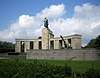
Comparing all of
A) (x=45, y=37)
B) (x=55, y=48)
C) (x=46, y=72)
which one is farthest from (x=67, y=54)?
(x=46, y=72)

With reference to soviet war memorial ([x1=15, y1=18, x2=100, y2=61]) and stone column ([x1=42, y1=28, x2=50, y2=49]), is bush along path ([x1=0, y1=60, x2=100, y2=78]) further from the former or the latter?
stone column ([x1=42, y1=28, x2=50, y2=49])

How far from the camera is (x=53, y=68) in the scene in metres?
4.61

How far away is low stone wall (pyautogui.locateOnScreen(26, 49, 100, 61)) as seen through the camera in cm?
2959

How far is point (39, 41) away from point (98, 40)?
62.1 ft

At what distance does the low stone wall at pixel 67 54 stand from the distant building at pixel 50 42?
4588 millimetres

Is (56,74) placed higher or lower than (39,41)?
lower

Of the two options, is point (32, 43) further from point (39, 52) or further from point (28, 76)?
point (28, 76)

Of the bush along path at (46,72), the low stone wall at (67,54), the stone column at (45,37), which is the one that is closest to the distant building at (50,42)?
the stone column at (45,37)

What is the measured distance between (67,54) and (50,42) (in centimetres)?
2132

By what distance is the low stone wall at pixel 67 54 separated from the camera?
97.1ft

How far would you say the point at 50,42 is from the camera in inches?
2084

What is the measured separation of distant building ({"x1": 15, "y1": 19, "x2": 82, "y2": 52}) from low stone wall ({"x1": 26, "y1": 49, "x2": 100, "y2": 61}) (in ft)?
15.1

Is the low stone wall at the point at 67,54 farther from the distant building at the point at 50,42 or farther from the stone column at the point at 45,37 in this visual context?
the stone column at the point at 45,37

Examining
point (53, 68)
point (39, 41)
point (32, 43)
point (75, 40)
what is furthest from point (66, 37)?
point (53, 68)
